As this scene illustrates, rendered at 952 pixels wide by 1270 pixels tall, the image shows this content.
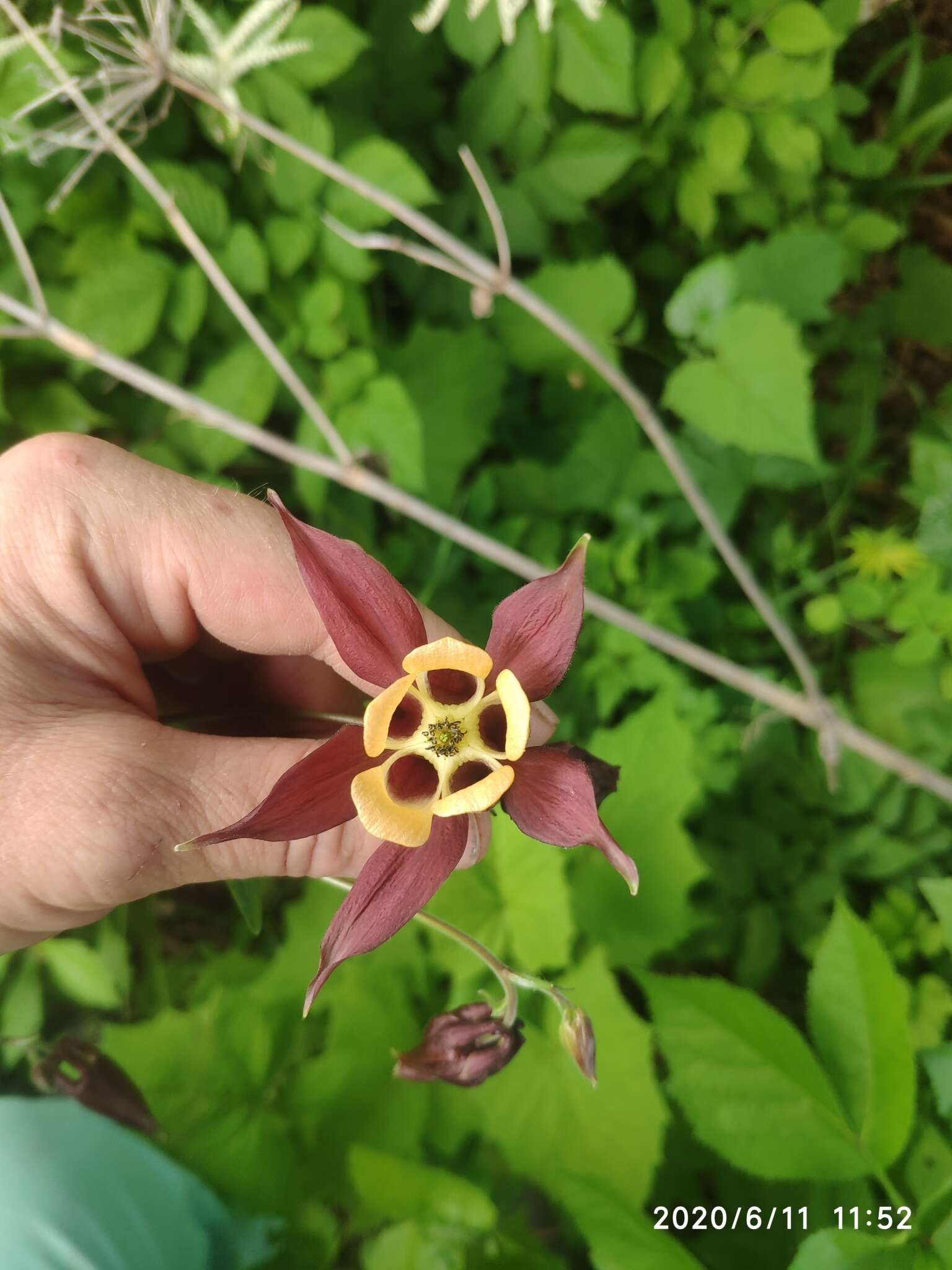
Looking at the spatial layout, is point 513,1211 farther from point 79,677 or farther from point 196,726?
point 79,677


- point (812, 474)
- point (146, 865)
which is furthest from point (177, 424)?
point (812, 474)

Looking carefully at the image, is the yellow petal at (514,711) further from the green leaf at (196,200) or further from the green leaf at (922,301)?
the green leaf at (922,301)

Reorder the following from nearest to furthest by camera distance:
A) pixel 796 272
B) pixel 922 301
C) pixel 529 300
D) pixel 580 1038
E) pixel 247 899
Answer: pixel 580 1038, pixel 247 899, pixel 529 300, pixel 796 272, pixel 922 301

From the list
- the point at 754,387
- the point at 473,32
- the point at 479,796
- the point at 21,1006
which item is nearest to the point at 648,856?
the point at 754,387

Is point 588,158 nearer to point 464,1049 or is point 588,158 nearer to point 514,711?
point 514,711

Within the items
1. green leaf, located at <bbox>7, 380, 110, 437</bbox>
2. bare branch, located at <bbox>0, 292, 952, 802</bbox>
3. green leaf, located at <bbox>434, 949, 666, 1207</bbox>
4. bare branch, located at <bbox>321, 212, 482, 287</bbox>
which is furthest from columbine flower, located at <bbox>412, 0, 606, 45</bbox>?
green leaf, located at <bbox>434, 949, 666, 1207</bbox>

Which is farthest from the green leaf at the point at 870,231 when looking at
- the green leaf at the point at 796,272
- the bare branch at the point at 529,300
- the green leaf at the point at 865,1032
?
the green leaf at the point at 865,1032
